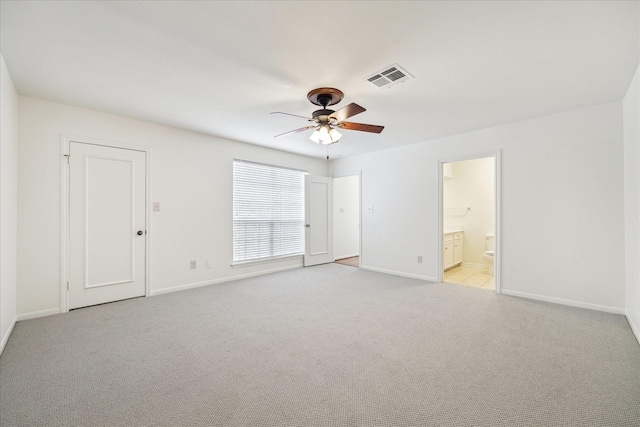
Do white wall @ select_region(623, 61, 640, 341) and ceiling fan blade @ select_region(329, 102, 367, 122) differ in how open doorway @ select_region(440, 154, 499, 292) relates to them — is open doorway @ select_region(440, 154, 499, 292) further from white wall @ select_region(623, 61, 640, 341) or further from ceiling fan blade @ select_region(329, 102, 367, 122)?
ceiling fan blade @ select_region(329, 102, 367, 122)

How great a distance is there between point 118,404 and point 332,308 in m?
2.16

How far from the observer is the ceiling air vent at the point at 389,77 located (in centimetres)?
237

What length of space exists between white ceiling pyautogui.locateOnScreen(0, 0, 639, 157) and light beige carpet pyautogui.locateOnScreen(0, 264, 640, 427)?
2.44 meters

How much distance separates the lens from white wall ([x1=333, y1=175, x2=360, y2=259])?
7.01 metres

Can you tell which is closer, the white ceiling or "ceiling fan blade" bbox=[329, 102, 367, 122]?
the white ceiling

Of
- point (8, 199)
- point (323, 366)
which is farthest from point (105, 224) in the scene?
point (323, 366)

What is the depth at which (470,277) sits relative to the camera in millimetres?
4969

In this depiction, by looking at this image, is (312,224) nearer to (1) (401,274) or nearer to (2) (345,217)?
(2) (345,217)

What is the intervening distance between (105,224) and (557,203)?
583 cm

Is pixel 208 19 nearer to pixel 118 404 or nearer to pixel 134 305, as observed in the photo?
pixel 118 404

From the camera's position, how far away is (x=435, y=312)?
3.15m

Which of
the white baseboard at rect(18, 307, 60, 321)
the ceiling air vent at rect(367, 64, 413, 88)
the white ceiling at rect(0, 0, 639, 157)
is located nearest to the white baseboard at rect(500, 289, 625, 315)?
the white ceiling at rect(0, 0, 639, 157)

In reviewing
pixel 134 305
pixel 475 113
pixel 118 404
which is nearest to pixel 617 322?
pixel 475 113

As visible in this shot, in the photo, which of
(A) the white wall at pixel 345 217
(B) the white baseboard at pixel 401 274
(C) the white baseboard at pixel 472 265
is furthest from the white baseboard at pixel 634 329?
(A) the white wall at pixel 345 217
